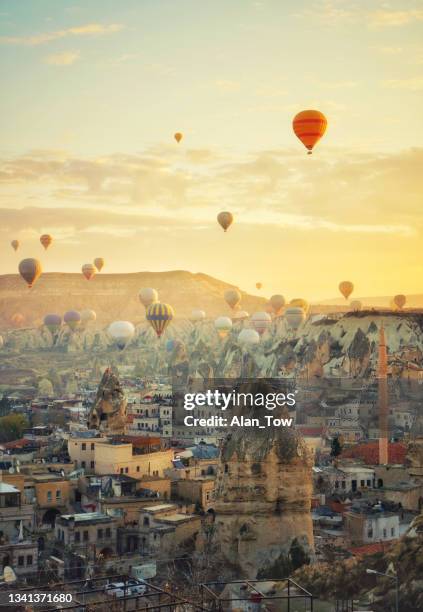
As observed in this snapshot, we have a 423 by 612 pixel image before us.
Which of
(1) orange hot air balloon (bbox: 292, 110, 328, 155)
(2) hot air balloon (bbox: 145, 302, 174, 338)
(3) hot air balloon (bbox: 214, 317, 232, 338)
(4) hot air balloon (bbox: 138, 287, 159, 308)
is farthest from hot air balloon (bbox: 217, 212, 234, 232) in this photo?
(3) hot air balloon (bbox: 214, 317, 232, 338)

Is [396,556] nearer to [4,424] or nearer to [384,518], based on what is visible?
[384,518]

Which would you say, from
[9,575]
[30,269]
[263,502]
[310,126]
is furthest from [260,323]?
[9,575]

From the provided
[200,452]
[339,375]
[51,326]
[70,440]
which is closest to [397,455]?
[200,452]

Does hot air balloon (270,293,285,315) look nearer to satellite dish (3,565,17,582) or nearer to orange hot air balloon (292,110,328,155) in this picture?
orange hot air balloon (292,110,328,155)

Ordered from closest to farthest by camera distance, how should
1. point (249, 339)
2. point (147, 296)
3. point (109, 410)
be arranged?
point (109, 410)
point (147, 296)
point (249, 339)

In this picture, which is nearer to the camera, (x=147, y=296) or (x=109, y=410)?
(x=109, y=410)

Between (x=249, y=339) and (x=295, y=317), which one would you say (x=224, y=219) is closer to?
(x=295, y=317)
